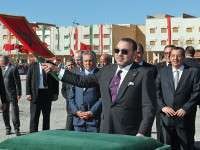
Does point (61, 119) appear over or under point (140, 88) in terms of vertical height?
under

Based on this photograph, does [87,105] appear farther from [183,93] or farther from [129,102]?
[129,102]

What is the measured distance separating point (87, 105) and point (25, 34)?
2681 millimetres

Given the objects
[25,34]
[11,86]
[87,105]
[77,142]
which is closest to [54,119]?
[11,86]

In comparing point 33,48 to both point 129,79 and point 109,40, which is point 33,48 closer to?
point 129,79

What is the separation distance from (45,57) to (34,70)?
5.87 meters

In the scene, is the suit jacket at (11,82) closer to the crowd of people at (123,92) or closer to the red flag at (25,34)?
the crowd of people at (123,92)

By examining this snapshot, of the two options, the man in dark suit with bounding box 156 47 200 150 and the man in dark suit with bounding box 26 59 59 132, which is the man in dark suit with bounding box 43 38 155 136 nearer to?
the man in dark suit with bounding box 156 47 200 150

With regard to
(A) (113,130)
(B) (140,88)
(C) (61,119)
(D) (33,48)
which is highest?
(D) (33,48)

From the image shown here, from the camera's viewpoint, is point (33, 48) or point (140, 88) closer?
point (33, 48)

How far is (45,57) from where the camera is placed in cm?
505

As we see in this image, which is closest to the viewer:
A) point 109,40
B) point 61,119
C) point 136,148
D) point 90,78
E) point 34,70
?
point 136,148

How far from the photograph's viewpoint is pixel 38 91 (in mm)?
10742

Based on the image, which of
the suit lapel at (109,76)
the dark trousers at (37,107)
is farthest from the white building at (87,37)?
the suit lapel at (109,76)

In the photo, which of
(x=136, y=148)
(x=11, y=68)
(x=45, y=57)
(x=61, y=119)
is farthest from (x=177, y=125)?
(x=61, y=119)
